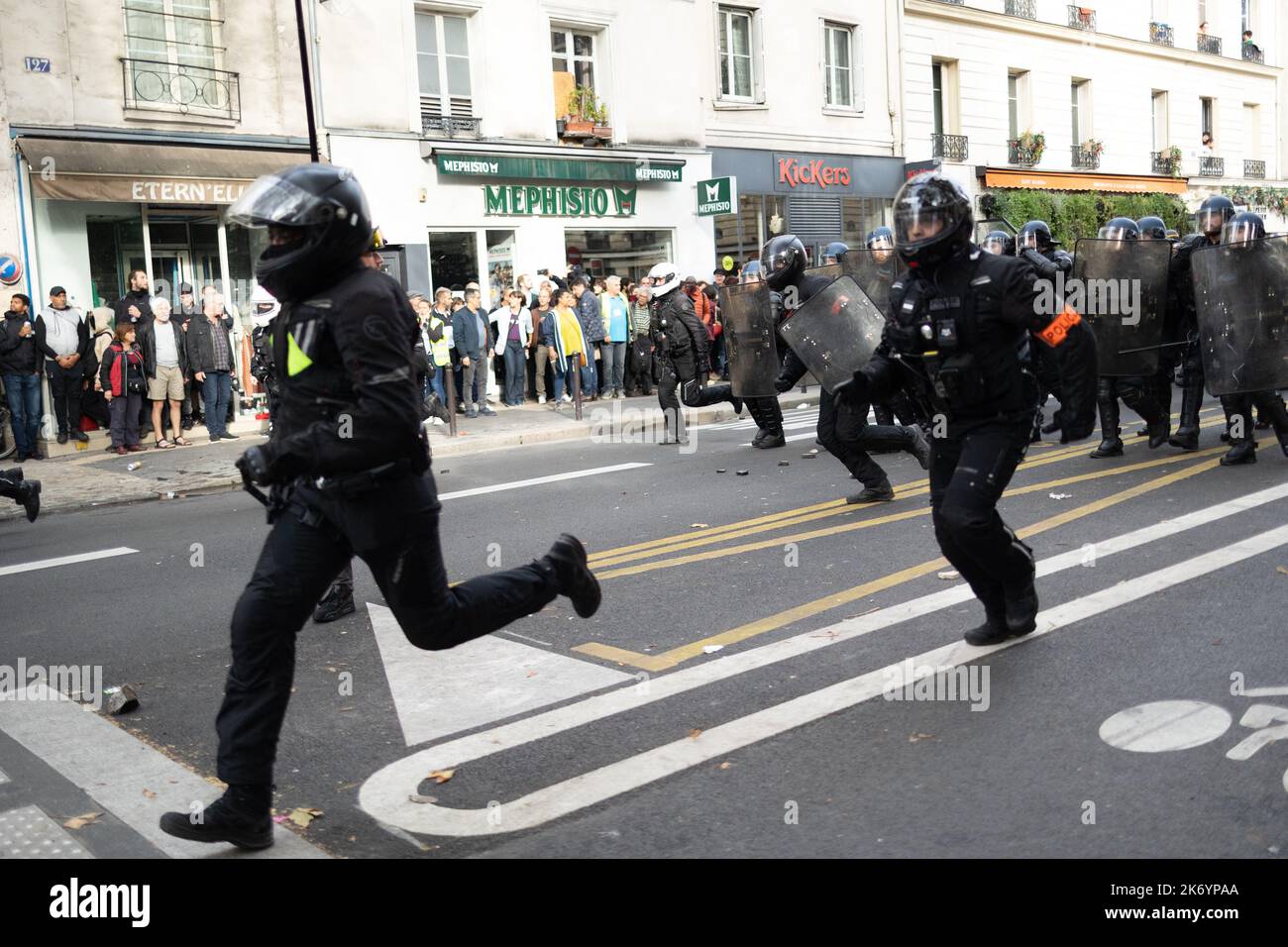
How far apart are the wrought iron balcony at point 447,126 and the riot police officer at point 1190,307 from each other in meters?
12.8

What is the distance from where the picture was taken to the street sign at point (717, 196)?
73.9 ft

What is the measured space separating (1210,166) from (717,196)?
19.6 m

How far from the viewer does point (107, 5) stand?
52.7 ft

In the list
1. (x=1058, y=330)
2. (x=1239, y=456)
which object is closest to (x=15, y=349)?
(x=1239, y=456)

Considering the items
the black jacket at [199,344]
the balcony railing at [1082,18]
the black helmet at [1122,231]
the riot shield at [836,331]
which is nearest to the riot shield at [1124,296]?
the black helmet at [1122,231]

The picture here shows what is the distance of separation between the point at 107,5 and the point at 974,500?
590 inches

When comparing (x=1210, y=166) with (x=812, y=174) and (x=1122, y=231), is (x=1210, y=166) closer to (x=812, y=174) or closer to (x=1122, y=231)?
(x=812, y=174)

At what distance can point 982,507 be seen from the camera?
493 centimetres

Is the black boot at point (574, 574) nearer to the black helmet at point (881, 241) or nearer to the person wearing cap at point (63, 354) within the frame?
the black helmet at point (881, 241)

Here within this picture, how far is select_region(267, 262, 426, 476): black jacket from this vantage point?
3.38 m
